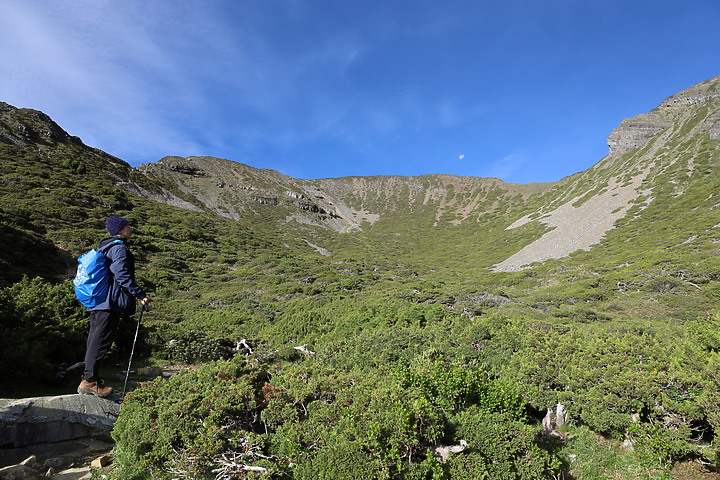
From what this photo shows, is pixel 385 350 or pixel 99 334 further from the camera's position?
pixel 385 350

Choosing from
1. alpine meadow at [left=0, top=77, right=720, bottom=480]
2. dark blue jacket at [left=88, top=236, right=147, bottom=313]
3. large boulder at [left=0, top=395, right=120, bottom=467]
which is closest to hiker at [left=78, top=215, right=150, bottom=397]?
dark blue jacket at [left=88, top=236, right=147, bottom=313]

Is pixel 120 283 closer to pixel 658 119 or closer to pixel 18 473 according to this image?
pixel 18 473

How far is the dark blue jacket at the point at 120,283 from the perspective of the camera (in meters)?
4.77

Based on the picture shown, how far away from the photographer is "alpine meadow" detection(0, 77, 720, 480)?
427 cm

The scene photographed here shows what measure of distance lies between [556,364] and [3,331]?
484 inches

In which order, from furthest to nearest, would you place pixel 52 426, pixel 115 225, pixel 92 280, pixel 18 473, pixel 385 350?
pixel 385 350 → pixel 115 225 → pixel 92 280 → pixel 52 426 → pixel 18 473

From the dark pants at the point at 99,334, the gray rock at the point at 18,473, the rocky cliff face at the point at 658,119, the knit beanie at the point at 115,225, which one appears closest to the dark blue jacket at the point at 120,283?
the dark pants at the point at 99,334

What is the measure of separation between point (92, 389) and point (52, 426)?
64 centimetres

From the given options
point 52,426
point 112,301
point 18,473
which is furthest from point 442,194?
point 18,473

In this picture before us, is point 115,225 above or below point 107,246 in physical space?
above

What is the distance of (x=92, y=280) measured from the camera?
4688 millimetres

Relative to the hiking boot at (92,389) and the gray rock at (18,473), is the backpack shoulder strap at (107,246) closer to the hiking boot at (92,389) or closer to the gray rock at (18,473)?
the hiking boot at (92,389)

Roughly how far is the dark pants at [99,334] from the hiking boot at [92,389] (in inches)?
14.6

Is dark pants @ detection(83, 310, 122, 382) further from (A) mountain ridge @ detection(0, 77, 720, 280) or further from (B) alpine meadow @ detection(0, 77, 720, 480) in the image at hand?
(A) mountain ridge @ detection(0, 77, 720, 280)
